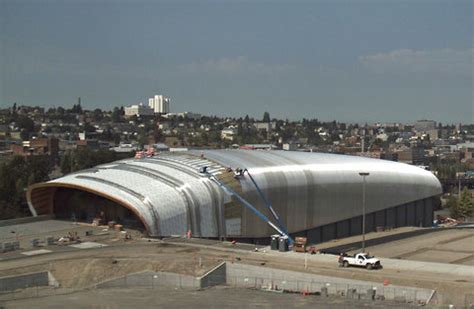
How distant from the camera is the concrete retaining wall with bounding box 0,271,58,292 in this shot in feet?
122

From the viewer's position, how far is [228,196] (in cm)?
5828

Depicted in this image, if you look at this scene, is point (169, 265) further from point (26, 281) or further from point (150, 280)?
point (26, 281)

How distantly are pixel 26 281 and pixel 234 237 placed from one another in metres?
23.4

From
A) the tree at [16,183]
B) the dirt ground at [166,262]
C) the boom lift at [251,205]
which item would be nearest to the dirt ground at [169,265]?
the dirt ground at [166,262]

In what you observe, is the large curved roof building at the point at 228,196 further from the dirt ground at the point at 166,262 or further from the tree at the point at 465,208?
the tree at the point at 465,208

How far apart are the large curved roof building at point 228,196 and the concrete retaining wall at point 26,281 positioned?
13339 mm

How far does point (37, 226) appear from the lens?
5853 centimetres

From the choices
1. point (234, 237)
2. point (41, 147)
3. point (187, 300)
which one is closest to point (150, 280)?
point (187, 300)

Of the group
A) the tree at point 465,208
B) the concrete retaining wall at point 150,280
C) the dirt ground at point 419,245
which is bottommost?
the tree at point 465,208

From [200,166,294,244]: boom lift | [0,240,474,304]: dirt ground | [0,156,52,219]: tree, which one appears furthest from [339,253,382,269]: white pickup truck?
[0,156,52,219]: tree

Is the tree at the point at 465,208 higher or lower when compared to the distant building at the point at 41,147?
lower

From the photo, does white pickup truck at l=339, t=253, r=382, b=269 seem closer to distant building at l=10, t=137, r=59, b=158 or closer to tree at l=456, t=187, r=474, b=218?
tree at l=456, t=187, r=474, b=218

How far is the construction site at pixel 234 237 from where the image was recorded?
119 feet

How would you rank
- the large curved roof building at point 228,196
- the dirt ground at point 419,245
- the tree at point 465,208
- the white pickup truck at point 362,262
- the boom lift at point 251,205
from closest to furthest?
the white pickup truck at point 362,262
the large curved roof building at point 228,196
the dirt ground at point 419,245
the boom lift at point 251,205
the tree at point 465,208
